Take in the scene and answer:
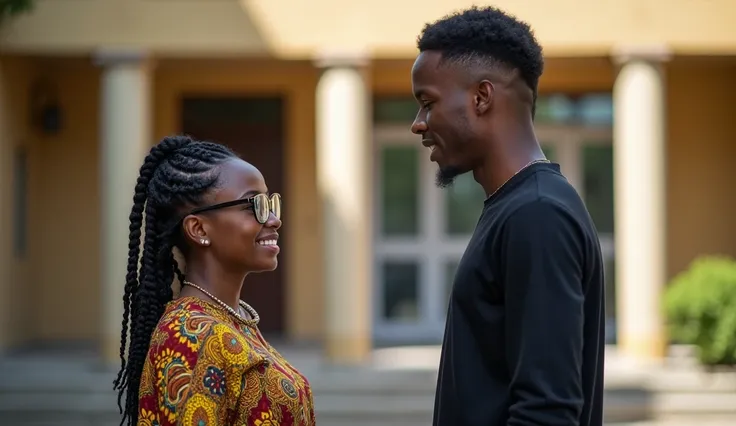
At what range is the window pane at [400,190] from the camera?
13.5 metres

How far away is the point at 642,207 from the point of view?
437 inches

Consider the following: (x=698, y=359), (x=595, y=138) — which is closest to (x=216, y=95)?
(x=595, y=138)

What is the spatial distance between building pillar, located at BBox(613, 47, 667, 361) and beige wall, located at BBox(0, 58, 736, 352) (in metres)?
1.97

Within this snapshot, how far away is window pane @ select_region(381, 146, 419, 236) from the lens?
1353cm

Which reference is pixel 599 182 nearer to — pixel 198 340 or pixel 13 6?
pixel 13 6

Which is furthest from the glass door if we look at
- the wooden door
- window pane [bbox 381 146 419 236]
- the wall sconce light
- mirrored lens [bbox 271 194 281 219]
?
mirrored lens [bbox 271 194 281 219]

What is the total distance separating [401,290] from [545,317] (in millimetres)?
11453

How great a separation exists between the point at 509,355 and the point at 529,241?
0.23 metres

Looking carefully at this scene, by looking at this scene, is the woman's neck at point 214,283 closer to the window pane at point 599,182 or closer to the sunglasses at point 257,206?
the sunglasses at point 257,206

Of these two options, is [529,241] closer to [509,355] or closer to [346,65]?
[509,355]

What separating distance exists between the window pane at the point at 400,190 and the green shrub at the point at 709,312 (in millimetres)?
3722

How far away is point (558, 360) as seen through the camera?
7.18ft

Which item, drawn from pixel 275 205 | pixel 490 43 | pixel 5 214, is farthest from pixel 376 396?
pixel 490 43

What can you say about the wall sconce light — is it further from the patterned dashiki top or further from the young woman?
the patterned dashiki top
